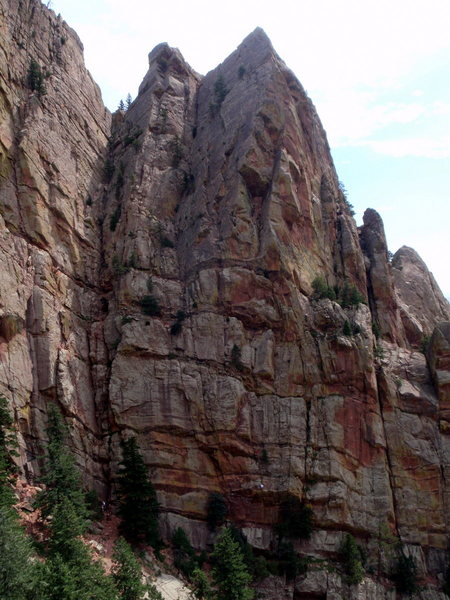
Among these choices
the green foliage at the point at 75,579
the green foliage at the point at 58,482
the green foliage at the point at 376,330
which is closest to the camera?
the green foliage at the point at 75,579

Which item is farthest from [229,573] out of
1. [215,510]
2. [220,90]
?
[220,90]

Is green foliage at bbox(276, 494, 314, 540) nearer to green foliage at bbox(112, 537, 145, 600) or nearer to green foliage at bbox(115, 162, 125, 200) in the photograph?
green foliage at bbox(112, 537, 145, 600)

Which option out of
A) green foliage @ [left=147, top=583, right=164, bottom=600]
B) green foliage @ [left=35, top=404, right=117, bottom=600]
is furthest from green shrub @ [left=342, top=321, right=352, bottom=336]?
green foliage @ [left=147, top=583, right=164, bottom=600]

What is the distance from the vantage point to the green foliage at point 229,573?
1479 inches

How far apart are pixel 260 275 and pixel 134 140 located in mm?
19473

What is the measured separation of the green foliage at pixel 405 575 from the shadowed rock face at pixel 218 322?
4.16 ft

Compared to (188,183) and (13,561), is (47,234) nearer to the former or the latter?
(188,183)

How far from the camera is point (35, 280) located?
46.5 m

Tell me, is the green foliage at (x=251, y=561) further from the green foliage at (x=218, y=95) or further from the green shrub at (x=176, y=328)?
the green foliage at (x=218, y=95)

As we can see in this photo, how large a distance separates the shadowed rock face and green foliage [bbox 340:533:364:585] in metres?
0.66

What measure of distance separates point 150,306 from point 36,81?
21285mm

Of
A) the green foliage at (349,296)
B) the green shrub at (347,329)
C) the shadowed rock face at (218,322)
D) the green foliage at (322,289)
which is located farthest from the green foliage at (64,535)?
the green foliage at (349,296)

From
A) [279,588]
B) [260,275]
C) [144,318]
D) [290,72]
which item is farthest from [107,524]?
[290,72]

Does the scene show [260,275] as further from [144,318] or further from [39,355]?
[39,355]
